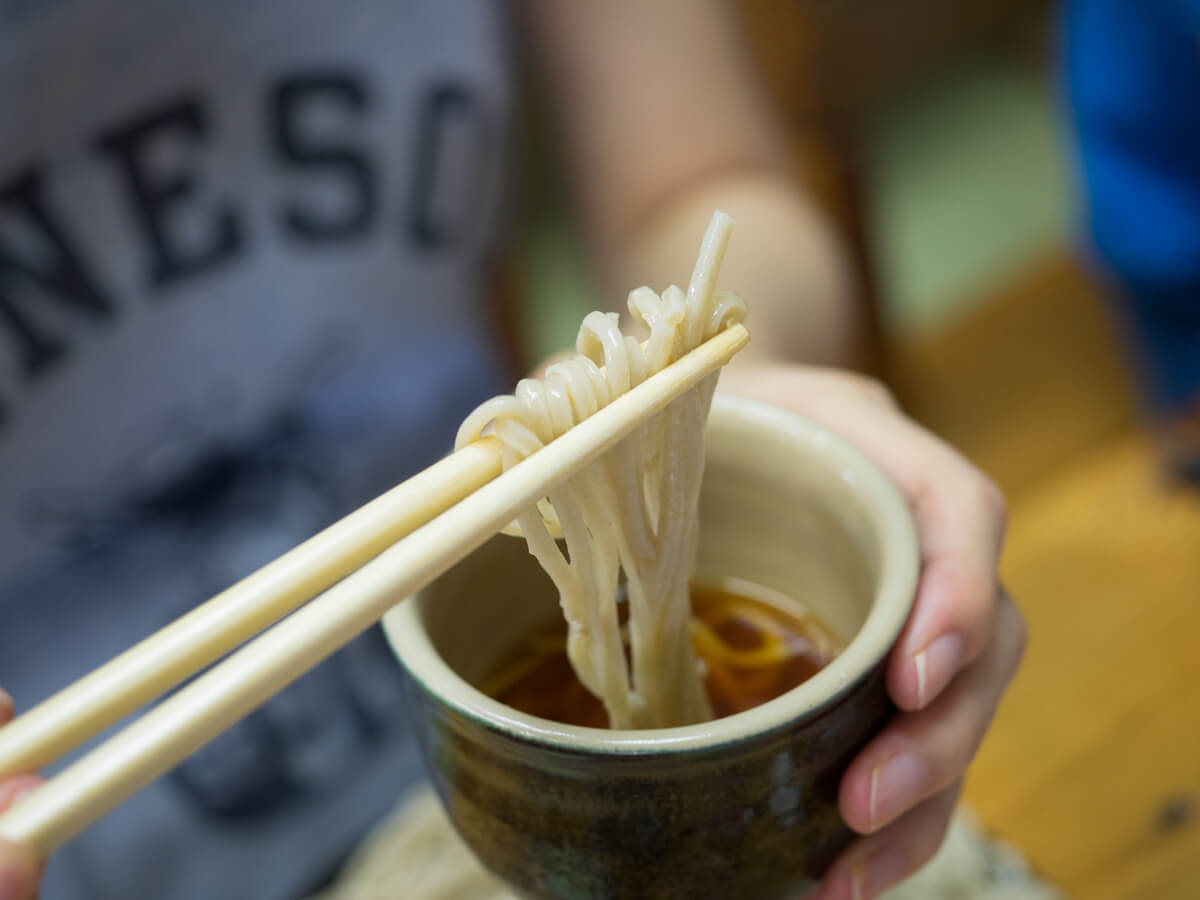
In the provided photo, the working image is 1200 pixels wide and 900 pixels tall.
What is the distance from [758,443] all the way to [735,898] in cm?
21

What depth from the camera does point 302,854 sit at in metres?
0.96

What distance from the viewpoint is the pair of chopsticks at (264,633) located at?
304 millimetres

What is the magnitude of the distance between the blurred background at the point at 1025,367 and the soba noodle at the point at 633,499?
377 millimetres

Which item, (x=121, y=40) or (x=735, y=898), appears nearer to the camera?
(x=735, y=898)

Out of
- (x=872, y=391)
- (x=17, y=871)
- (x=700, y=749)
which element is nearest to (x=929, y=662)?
(x=700, y=749)

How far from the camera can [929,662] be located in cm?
45

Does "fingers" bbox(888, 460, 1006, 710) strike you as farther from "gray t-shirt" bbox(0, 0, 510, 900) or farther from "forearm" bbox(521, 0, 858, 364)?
"gray t-shirt" bbox(0, 0, 510, 900)

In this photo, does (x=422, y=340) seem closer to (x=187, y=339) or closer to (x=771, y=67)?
(x=187, y=339)

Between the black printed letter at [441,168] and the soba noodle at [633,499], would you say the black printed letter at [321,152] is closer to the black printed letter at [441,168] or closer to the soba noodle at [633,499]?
the black printed letter at [441,168]

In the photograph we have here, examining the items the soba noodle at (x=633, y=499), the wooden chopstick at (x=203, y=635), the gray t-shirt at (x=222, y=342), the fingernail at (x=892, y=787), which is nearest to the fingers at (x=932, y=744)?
the fingernail at (x=892, y=787)

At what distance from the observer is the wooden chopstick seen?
33cm

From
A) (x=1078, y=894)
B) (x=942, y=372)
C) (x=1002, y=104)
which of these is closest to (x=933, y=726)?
(x=1078, y=894)

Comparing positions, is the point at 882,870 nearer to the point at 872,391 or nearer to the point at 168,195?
the point at 872,391

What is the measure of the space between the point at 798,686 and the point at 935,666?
0.20 ft
